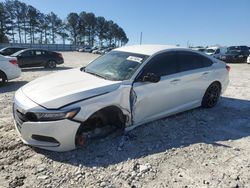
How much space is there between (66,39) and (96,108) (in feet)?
319

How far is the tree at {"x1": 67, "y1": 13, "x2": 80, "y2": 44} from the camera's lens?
9281cm

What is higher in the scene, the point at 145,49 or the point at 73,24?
the point at 73,24

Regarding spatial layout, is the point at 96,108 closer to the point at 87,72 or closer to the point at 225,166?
the point at 87,72

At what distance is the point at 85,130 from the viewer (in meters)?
4.48

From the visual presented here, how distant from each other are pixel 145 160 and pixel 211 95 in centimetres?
321

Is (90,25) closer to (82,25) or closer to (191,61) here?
(82,25)

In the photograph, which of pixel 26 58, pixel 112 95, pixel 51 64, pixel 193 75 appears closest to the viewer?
pixel 112 95

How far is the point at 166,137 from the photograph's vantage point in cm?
500

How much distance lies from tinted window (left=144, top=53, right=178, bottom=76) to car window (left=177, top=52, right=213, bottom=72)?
0.20 meters

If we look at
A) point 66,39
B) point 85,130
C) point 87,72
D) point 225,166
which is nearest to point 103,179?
point 85,130

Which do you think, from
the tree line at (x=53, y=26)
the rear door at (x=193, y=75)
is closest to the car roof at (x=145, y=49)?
the rear door at (x=193, y=75)

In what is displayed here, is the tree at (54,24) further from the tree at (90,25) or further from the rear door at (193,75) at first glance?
the rear door at (193,75)

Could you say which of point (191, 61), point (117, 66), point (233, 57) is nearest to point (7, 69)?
point (117, 66)

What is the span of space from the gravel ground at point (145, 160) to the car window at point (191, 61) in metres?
1.18
